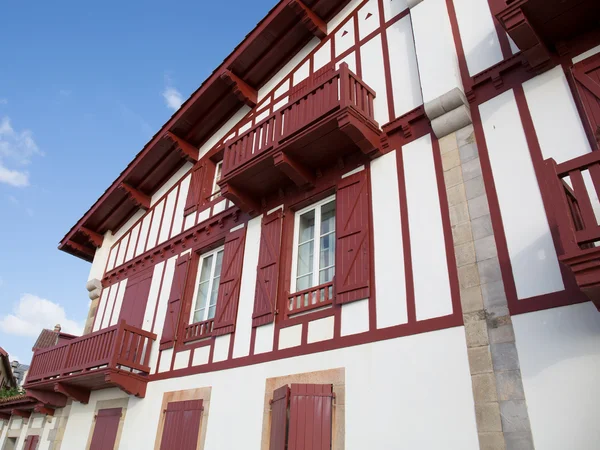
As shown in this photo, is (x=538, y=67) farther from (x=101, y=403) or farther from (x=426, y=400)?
(x=101, y=403)

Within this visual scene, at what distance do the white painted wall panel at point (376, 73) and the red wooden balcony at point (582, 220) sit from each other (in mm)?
3647

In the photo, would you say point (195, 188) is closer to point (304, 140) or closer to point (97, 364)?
point (97, 364)

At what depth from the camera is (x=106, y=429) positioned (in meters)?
9.63

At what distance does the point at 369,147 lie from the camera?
7.15m

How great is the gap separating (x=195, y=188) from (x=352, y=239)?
564cm

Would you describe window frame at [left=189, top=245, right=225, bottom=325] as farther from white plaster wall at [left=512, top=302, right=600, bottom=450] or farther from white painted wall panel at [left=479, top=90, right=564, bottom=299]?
white plaster wall at [left=512, top=302, right=600, bottom=450]

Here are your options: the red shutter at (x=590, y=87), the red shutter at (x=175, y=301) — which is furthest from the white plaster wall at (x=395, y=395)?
the red shutter at (x=175, y=301)

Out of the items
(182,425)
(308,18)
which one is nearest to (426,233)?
(182,425)

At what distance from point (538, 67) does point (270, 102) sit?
5873 millimetres

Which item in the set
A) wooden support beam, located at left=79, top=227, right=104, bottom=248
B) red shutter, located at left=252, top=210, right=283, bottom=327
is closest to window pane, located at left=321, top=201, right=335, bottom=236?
red shutter, located at left=252, top=210, right=283, bottom=327

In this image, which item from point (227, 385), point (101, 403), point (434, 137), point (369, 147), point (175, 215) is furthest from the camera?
point (175, 215)

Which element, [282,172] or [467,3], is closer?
[467,3]

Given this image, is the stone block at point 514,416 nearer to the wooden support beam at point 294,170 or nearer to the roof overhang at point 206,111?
the wooden support beam at point 294,170

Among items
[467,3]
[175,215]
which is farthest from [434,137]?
[175,215]
